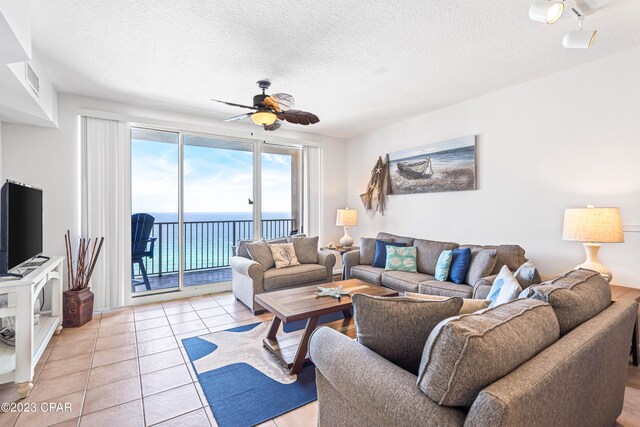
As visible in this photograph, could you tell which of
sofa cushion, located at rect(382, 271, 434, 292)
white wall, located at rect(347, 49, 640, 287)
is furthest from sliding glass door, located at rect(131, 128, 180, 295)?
white wall, located at rect(347, 49, 640, 287)

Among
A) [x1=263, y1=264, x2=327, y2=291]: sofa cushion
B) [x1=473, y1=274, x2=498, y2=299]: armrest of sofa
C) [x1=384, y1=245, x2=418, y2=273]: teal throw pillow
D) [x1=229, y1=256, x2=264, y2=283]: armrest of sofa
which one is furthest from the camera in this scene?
[x1=384, y1=245, x2=418, y2=273]: teal throw pillow

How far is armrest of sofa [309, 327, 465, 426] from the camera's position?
2.99 feet

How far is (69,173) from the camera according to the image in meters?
3.48

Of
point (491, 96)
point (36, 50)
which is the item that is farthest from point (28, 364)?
point (491, 96)

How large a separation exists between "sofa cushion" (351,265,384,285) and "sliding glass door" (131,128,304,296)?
1715 mm

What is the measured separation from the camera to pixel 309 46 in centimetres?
247

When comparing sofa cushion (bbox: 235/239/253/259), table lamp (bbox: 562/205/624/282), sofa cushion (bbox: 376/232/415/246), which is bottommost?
sofa cushion (bbox: 235/239/253/259)

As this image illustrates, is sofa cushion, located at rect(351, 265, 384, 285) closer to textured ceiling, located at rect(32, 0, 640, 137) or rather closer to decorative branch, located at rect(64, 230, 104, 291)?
textured ceiling, located at rect(32, 0, 640, 137)

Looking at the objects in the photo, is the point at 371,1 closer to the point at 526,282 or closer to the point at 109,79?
the point at 526,282

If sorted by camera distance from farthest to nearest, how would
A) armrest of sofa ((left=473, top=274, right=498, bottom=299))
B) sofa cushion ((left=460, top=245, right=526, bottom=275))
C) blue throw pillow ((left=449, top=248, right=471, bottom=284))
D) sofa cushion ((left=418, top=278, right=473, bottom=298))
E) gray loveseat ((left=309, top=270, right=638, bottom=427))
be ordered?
blue throw pillow ((left=449, top=248, right=471, bottom=284))
sofa cushion ((left=460, top=245, right=526, bottom=275))
sofa cushion ((left=418, top=278, right=473, bottom=298))
armrest of sofa ((left=473, top=274, right=498, bottom=299))
gray loveseat ((left=309, top=270, right=638, bottom=427))

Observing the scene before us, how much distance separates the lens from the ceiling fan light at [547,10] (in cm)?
173

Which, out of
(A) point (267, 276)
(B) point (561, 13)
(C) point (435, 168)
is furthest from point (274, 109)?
(C) point (435, 168)

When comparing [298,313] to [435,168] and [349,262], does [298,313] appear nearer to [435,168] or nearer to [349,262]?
[349,262]

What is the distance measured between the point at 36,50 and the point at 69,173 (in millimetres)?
1424
